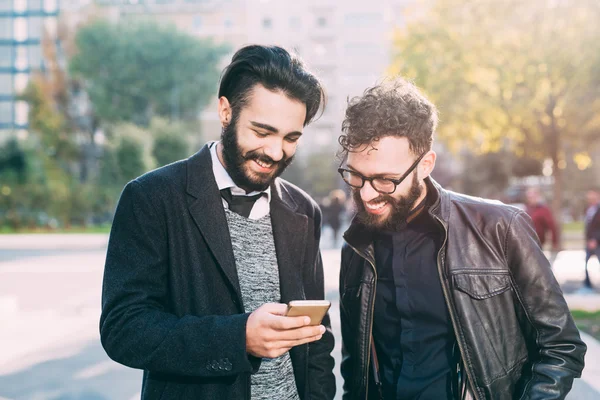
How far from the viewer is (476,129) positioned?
22891 mm

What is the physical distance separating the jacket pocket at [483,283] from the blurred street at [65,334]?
10.4 ft

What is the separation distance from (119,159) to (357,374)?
33170 millimetres

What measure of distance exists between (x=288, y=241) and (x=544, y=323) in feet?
A: 3.62

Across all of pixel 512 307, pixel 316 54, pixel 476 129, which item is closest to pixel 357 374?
pixel 512 307

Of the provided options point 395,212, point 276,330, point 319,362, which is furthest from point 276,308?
point 395,212

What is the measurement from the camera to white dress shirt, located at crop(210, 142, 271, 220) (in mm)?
2666

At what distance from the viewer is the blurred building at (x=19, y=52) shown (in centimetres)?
7169

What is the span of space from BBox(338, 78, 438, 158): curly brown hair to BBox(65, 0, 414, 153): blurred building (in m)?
65.6

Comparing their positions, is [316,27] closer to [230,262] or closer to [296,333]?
[230,262]

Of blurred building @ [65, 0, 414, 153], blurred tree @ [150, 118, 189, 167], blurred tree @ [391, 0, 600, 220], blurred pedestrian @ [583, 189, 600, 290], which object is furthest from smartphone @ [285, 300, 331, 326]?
blurred building @ [65, 0, 414, 153]

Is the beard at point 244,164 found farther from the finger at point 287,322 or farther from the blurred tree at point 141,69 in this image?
the blurred tree at point 141,69

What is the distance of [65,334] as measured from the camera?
8406mm

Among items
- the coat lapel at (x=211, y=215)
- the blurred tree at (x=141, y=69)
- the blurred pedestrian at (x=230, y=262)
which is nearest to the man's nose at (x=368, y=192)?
the blurred pedestrian at (x=230, y=262)

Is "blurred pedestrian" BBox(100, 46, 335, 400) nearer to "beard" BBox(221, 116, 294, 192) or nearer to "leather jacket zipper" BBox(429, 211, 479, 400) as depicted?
"beard" BBox(221, 116, 294, 192)
